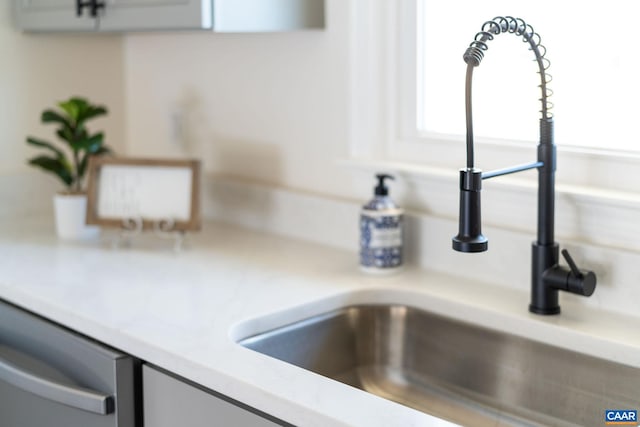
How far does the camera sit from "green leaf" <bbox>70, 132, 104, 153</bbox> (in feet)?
7.08

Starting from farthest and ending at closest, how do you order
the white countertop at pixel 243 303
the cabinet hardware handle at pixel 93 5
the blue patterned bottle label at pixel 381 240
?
1. the cabinet hardware handle at pixel 93 5
2. the blue patterned bottle label at pixel 381 240
3. the white countertop at pixel 243 303

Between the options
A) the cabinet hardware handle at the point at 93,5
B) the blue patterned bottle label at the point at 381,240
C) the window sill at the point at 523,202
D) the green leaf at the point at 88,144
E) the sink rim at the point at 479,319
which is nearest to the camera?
the sink rim at the point at 479,319

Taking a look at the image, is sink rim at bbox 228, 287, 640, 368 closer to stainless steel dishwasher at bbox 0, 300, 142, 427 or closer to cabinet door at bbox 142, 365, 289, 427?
cabinet door at bbox 142, 365, 289, 427

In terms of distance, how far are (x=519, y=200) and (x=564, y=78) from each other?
242 millimetres

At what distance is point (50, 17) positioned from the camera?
2.20 m

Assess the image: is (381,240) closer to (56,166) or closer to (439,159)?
(439,159)

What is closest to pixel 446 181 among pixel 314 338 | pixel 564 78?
pixel 564 78

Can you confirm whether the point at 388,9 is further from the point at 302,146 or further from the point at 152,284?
the point at 152,284

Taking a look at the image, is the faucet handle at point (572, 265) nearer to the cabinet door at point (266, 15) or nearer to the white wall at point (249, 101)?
the white wall at point (249, 101)

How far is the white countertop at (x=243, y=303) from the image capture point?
48.4 inches

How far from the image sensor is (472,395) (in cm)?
160

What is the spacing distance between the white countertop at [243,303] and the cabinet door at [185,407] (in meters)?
0.02

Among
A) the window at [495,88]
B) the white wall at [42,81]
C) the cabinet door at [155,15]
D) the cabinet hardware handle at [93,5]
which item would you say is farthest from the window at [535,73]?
the white wall at [42,81]

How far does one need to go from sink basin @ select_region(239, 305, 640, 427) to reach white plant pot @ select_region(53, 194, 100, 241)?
0.75 metres
